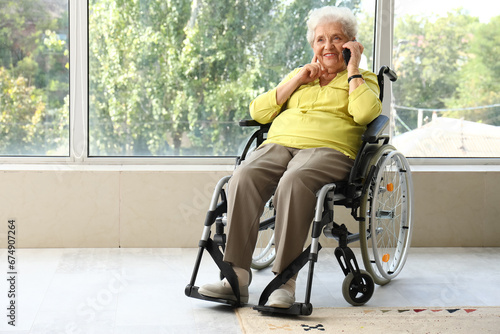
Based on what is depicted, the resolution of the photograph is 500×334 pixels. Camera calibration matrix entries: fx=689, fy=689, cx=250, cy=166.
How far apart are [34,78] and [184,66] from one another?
0.74m

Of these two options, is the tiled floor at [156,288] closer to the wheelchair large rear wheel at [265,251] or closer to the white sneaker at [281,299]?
the wheelchair large rear wheel at [265,251]

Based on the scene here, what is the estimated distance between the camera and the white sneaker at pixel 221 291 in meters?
2.44

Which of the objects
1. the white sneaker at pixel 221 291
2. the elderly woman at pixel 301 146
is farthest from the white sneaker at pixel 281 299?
the white sneaker at pixel 221 291

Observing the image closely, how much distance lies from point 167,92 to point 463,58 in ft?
5.28

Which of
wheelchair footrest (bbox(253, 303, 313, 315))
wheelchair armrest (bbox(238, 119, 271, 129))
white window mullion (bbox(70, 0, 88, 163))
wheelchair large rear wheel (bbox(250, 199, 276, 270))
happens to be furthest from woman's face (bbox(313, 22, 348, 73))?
white window mullion (bbox(70, 0, 88, 163))

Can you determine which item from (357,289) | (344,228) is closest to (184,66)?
(344,228)

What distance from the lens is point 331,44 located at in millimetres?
2785

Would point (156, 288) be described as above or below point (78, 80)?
below

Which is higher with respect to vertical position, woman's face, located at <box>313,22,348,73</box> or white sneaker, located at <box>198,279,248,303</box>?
woman's face, located at <box>313,22,348,73</box>

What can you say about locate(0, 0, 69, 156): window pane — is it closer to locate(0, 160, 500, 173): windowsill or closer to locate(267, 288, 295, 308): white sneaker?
locate(0, 160, 500, 173): windowsill

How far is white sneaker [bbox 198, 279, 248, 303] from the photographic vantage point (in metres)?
2.44

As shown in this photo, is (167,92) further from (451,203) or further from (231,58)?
(451,203)

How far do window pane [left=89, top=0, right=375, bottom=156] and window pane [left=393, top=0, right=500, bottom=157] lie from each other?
0.32 meters

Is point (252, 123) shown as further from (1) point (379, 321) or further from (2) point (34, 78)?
(2) point (34, 78)
